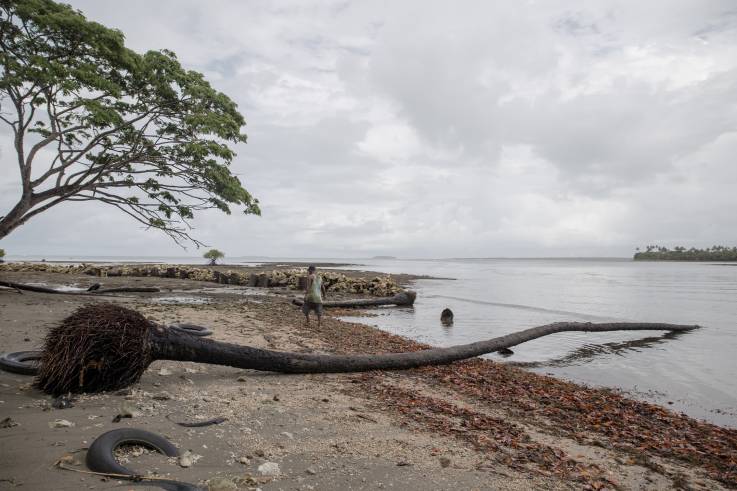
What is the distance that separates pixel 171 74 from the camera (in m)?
16.2

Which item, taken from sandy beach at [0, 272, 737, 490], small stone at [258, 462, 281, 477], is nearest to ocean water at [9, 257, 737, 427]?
sandy beach at [0, 272, 737, 490]

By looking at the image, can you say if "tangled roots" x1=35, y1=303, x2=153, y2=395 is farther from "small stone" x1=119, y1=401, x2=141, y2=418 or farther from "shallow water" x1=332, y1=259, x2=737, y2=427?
"shallow water" x1=332, y1=259, x2=737, y2=427

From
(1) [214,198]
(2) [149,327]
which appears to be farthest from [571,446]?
(1) [214,198]

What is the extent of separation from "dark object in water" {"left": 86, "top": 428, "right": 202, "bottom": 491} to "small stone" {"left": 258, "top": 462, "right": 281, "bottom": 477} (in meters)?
0.69

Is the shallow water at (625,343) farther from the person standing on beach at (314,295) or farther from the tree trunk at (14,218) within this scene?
the tree trunk at (14,218)

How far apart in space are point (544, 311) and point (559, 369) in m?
14.6

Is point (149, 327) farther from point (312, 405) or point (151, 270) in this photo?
point (151, 270)

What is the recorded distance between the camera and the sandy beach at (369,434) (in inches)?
154

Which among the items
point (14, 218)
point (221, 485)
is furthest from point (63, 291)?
point (221, 485)

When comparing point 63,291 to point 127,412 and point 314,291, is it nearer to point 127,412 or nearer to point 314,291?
point 314,291

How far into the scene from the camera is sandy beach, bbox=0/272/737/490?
392cm

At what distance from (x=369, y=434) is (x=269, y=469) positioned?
165 cm

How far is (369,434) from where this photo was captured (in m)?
5.30

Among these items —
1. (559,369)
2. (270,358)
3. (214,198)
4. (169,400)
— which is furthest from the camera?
(214,198)
